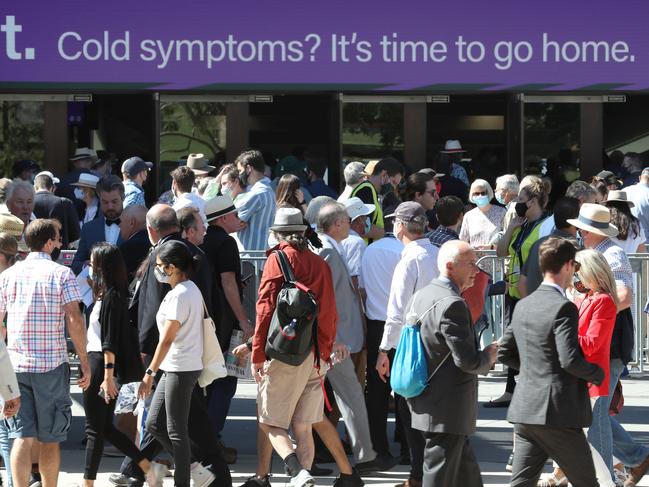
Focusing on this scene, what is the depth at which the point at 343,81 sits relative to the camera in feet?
51.6

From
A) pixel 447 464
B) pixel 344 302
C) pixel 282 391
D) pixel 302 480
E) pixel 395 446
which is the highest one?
pixel 344 302

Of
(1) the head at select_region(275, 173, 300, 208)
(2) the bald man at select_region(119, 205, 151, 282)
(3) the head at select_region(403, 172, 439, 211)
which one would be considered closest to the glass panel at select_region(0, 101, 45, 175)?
(3) the head at select_region(403, 172, 439, 211)

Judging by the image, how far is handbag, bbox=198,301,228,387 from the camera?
25.3 ft

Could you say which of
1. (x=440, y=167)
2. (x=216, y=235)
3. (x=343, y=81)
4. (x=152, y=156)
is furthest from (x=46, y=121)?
(x=216, y=235)

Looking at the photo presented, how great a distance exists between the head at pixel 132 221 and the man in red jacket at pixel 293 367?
62.2 inches

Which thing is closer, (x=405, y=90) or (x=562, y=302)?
(x=562, y=302)

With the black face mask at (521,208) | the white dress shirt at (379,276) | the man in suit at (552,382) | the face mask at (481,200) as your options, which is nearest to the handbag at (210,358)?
the white dress shirt at (379,276)

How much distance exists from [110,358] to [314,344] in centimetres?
124

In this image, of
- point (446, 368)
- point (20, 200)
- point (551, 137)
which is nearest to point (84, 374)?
point (446, 368)

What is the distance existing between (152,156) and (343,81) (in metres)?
2.66

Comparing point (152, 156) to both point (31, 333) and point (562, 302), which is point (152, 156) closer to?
point (31, 333)

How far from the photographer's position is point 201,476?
7.78m

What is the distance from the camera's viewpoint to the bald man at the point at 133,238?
29.8 feet

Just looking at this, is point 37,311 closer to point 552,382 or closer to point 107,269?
point 107,269
